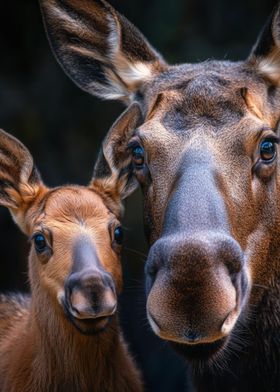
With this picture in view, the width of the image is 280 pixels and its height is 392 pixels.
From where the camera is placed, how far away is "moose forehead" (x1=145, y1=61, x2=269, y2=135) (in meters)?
7.60

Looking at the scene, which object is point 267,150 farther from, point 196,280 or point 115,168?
point 115,168

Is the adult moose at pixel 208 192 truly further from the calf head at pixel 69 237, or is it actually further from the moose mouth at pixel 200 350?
the calf head at pixel 69 237

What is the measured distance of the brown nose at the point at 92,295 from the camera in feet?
24.8

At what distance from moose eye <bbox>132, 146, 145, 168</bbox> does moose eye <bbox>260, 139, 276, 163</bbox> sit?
1057 mm

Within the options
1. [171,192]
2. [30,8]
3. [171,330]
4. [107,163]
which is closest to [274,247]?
[171,192]

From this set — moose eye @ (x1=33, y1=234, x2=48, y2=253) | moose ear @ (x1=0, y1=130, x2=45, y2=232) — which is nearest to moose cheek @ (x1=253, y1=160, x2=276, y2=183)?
moose eye @ (x1=33, y1=234, x2=48, y2=253)

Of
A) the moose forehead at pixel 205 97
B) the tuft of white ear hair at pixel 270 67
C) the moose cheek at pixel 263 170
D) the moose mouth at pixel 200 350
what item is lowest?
Answer: the moose mouth at pixel 200 350

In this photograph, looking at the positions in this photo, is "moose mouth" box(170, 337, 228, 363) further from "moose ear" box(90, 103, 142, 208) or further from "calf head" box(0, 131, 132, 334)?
"moose ear" box(90, 103, 142, 208)

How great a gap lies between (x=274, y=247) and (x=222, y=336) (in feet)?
5.07

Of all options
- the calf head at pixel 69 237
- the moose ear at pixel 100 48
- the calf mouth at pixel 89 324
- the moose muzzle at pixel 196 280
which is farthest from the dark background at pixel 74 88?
the moose muzzle at pixel 196 280

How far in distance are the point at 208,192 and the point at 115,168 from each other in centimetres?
274

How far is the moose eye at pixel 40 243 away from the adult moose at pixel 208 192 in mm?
1140

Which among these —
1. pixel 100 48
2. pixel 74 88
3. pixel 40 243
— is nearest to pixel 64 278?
pixel 40 243

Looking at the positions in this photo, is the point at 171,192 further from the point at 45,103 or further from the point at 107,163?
the point at 45,103
